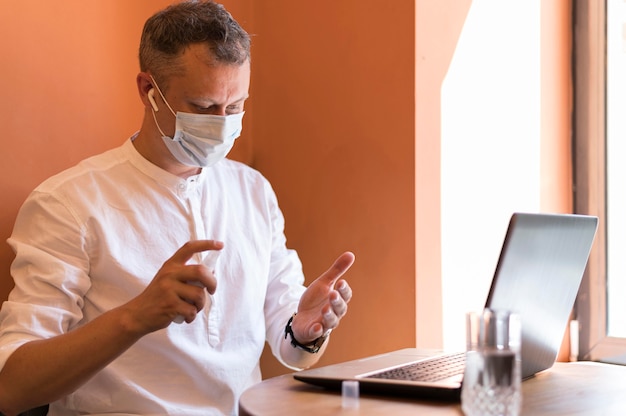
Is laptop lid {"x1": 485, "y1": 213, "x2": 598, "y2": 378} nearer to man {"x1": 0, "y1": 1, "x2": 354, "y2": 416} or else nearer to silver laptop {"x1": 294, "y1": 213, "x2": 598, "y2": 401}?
silver laptop {"x1": 294, "y1": 213, "x2": 598, "y2": 401}

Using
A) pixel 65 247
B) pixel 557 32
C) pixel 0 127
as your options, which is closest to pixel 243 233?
pixel 65 247

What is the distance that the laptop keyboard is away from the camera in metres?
1.41

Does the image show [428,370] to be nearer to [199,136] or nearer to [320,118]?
[199,136]

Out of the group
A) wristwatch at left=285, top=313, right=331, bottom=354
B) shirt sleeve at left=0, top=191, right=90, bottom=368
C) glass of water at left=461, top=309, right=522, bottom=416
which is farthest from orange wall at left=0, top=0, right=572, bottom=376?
glass of water at left=461, top=309, right=522, bottom=416

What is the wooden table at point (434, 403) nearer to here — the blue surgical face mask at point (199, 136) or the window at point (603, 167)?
the blue surgical face mask at point (199, 136)

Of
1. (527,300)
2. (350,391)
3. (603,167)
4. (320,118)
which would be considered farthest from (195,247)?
(603,167)

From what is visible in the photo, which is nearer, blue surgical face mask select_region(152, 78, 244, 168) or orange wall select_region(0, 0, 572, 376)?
blue surgical face mask select_region(152, 78, 244, 168)

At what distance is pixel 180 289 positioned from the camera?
4.47ft

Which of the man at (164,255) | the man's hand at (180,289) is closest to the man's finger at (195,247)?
the man's hand at (180,289)

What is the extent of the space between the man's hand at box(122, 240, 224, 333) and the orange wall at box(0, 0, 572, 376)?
673mm

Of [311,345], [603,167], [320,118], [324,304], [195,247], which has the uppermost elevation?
[320,118]

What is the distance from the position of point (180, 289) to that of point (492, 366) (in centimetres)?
60

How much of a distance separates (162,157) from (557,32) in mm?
1465

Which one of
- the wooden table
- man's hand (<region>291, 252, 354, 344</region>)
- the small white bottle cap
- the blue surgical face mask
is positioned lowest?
the wooden table
